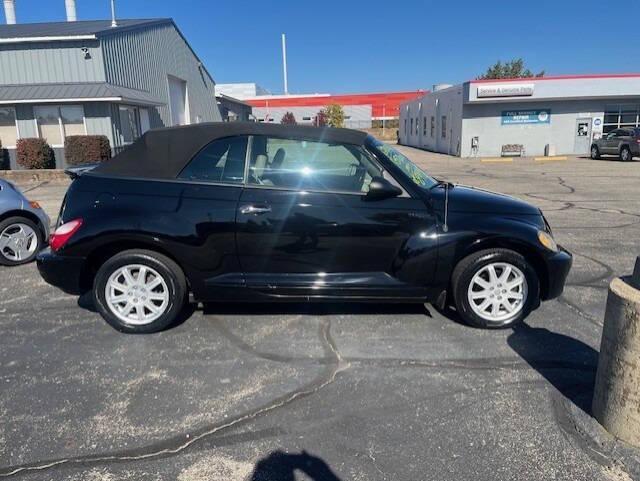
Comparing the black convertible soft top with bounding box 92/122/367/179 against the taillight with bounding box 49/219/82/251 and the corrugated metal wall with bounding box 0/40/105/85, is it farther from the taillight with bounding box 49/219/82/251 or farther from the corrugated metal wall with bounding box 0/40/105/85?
the corrugated metal wall with bounding box 0/40/105/85

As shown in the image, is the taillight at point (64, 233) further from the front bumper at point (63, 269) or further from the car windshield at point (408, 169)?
the car windshield at point (408, 169)

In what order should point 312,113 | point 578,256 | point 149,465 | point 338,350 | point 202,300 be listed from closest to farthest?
point 149,465 → point 338,350 → point 202,300 → point 578,256 → point 312,113

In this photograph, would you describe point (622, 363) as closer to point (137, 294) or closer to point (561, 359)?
point (561, 359)

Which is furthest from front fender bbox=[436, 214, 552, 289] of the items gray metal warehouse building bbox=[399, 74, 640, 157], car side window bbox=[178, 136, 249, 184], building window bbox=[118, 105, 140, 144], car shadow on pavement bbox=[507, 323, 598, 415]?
gray metal warehouse building bbox=[399, 74, 640, 157]

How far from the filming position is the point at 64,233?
4.14 meters

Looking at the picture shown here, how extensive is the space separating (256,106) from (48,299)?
63252 mm

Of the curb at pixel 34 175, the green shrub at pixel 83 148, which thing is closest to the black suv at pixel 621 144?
the green shrub at pixel 83 148

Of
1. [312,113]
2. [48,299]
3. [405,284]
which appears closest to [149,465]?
[405,284]

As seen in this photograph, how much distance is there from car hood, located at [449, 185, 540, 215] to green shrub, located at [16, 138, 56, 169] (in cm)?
1799

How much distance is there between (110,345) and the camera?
4.07 m

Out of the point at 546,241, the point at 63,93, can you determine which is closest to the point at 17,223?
the point at 546,241

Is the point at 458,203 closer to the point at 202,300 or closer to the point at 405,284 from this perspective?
the point at 405,284

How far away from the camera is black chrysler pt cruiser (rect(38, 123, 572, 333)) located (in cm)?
405

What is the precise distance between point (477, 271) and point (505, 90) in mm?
25136
